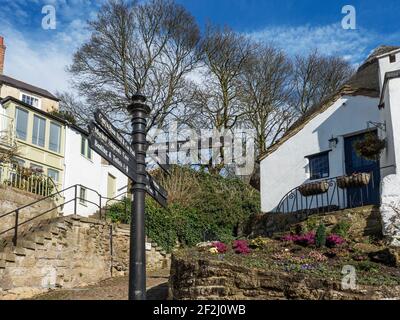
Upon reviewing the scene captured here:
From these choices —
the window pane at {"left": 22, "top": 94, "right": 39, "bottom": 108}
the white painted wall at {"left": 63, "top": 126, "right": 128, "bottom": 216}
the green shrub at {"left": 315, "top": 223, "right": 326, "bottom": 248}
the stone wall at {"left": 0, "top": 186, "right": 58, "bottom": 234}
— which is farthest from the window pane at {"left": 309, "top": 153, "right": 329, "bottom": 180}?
the window pane at {"left": 22, "top": 94, "right": 39, "bottom": 108}

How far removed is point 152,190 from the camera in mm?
6078

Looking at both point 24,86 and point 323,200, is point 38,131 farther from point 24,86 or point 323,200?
point 323,200

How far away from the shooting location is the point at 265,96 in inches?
1276

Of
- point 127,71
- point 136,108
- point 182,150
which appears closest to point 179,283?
point 136,108

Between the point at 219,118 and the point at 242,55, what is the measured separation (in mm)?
4727

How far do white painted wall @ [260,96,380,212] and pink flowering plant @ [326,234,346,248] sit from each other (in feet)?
16.2

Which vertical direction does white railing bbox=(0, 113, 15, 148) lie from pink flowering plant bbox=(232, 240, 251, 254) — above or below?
above

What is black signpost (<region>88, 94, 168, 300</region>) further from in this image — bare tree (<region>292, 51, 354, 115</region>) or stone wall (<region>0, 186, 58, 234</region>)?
bare tree (<region>292, 51, 354, 115</region>)

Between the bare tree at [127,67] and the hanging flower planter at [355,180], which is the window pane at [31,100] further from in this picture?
the hanging flower planter at [355,180]

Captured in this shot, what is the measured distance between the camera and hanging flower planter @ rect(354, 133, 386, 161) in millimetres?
13406

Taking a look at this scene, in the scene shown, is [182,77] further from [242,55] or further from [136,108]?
[136,108]

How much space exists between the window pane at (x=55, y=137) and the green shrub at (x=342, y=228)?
1589 cm

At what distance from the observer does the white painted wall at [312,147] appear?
16.2 meters

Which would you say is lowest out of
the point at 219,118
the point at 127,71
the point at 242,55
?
the point at 219,118
